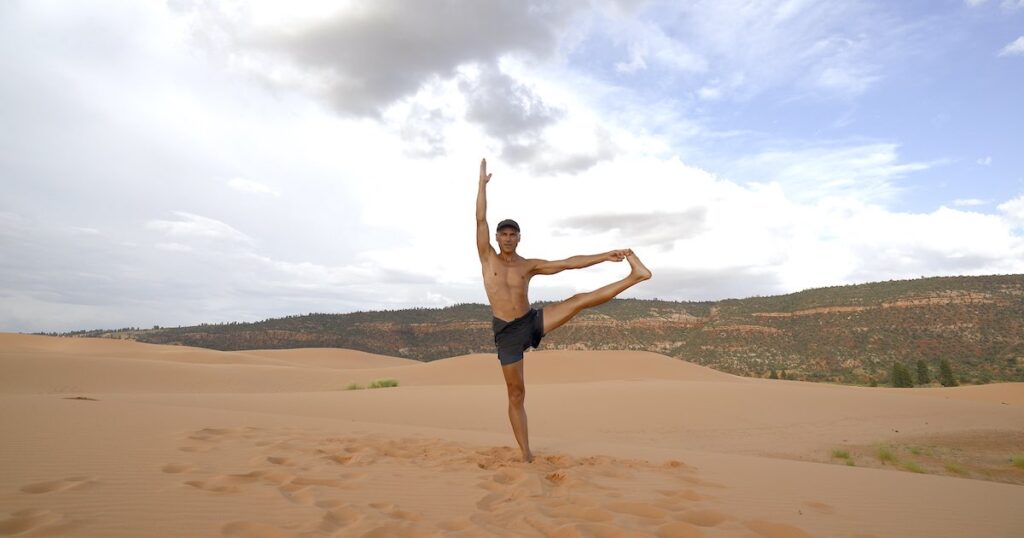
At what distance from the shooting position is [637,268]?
569 cm

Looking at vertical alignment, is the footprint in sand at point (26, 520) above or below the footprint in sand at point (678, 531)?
above

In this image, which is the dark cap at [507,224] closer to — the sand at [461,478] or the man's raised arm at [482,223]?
the man's raised arm at [482,223]

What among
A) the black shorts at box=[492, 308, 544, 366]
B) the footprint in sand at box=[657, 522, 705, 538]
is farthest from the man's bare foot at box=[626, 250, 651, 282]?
the footprint in sand at box=[657, 522, 705, 538]

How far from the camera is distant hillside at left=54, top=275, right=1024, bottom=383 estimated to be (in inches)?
1431

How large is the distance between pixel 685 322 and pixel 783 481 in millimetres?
48913

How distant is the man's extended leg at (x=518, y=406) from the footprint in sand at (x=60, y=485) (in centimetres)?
352

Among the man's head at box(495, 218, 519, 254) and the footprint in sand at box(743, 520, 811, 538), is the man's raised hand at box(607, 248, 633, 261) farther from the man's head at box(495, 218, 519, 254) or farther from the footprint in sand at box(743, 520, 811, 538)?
the footprint in sand at box(743, 520, 811, 538)

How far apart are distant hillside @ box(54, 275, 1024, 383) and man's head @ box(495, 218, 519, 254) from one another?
112 feet

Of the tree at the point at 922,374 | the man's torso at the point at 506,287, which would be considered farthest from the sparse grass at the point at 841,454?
the tree at the point at 922,374

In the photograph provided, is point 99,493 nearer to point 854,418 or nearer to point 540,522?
point 540,522

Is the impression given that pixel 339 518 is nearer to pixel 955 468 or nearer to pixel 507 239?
pixel 507 239

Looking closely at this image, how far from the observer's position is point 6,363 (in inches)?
739

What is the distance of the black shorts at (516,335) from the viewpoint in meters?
5.84

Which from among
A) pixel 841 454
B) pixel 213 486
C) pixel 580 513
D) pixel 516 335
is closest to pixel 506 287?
pixel 516 335
